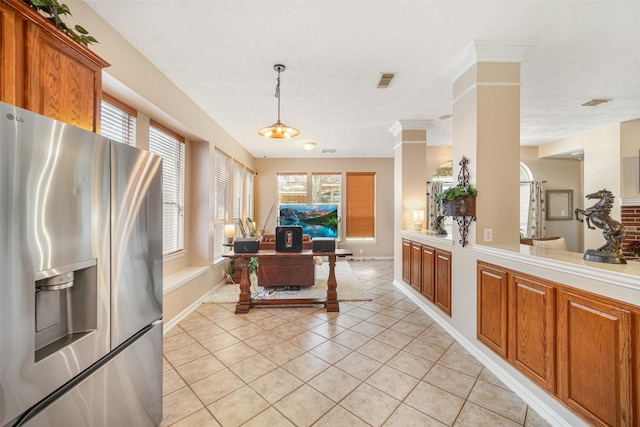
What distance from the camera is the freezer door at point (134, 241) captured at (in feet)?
3.96

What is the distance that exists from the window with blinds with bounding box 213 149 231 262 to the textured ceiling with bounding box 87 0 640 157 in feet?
2.93

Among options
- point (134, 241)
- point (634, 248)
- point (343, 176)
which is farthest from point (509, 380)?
point (343, 176)

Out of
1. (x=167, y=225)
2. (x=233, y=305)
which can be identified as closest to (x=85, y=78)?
(x=167, y=225)

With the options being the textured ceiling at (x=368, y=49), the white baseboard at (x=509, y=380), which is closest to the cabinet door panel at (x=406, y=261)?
the white baseboard at (x=509, y=380)

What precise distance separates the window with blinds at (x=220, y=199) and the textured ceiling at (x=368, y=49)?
0.89 meters

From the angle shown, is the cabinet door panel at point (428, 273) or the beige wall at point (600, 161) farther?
the beige wall at point (600, 161)

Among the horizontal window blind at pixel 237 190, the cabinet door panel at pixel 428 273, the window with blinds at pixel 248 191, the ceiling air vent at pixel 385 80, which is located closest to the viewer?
the ceiling air vent at pixel 385 80

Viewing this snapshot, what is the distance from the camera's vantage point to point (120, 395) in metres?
1.23

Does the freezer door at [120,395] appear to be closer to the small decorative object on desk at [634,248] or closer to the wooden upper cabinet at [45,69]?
the wooden upper cabinet at [45,69]

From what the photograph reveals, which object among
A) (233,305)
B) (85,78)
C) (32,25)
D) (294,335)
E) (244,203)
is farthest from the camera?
(244,203)

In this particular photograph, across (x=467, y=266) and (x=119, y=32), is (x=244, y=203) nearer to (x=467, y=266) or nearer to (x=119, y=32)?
(x=119, y=32)

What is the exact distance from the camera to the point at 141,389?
1376 millimetres

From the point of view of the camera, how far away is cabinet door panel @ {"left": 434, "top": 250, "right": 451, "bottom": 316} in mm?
2904

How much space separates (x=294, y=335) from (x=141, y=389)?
5.38 ft
